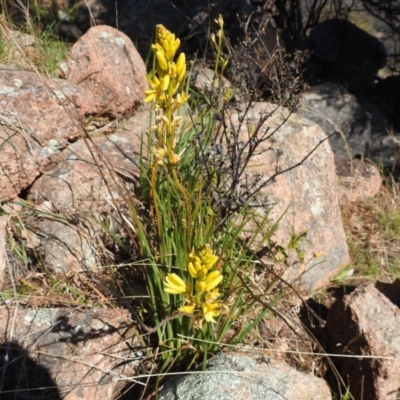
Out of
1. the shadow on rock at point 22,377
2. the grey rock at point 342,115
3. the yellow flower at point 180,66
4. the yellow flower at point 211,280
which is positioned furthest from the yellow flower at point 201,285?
the grey rock at point 342,115

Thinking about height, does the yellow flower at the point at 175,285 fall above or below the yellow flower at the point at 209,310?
above

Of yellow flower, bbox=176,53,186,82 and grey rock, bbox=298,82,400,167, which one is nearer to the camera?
yellow flower, bbox=176,53,186,82

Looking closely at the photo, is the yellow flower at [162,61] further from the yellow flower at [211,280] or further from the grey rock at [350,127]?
the grey rock at [350,127]

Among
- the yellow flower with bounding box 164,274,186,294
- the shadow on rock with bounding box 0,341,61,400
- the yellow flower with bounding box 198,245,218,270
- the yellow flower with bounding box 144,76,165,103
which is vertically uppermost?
the yellow flower with bounding box 144,76,165,103

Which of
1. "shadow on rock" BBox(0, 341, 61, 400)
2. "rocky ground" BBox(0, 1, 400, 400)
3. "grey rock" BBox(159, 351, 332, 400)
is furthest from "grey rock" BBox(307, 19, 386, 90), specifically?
"shadow on rock" BBox(0, 341, 61, 400)

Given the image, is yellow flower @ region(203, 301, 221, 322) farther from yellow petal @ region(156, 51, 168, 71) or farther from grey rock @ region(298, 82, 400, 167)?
grey rock @ region(298, 82, 400, 167)

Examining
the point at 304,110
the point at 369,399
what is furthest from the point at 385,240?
the point at 369,399

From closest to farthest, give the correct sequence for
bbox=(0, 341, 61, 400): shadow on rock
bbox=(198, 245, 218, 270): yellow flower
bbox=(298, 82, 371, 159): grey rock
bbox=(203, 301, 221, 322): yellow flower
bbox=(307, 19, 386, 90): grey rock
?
bbox=(198, 245, 218, 270): yellow flower < bbox=(203, 301, 221, 322): yellow flower < bbox=(0, 341, 61, 400): shadow on rock < bbox=(298, 82, 371, 159): grey rock < bbox=(307, 19, 386, 90): grey rock

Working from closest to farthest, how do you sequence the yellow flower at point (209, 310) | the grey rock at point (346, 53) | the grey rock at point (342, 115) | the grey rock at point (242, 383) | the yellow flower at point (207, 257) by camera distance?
the yellow flower at point (207, 257) < the yellow flower at point (209, 310) < the grey rock at point (242, 383) < the grey rock at point (342, 115) < the grey rock at point (346, 53)

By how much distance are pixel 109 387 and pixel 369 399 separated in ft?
4.07

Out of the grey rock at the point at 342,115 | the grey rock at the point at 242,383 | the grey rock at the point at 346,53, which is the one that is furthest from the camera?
the grey rock at the point at 346,53

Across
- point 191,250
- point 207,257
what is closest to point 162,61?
point 207,257

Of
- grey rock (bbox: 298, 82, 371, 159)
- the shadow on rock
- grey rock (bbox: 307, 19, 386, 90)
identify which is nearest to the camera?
the shadow on rock

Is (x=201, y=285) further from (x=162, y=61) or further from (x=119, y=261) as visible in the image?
(x=119, y=261)
